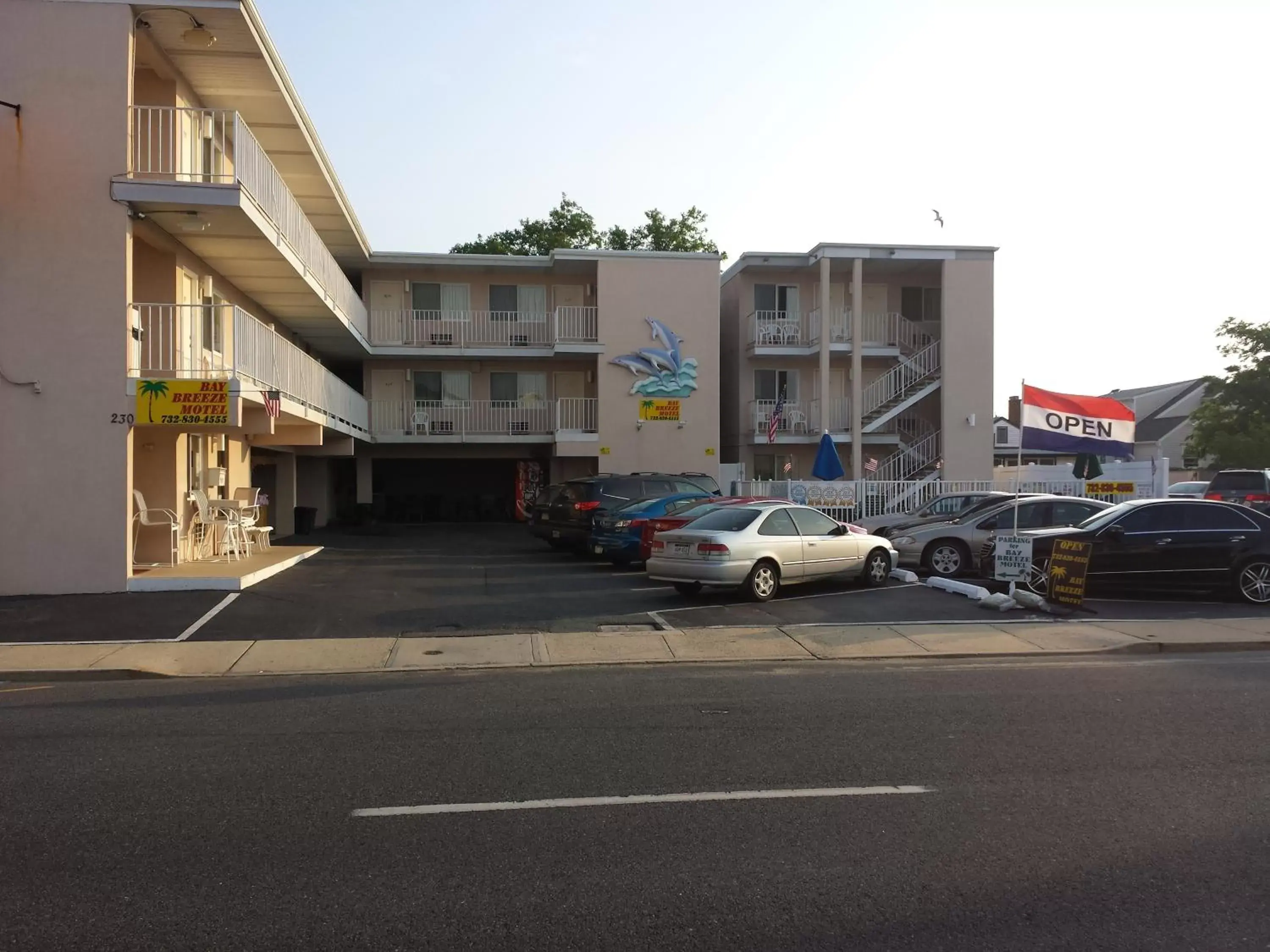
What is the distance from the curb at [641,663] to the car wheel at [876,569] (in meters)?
4.57

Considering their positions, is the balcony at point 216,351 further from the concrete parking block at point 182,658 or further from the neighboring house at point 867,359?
the neighboring house at point 867,359

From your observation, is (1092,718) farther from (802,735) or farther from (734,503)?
(734,503)

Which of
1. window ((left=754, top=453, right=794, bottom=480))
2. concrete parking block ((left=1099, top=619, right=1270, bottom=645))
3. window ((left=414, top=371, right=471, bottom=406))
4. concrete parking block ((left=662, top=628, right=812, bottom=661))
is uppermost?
window ((left=414, top=371, right=471, bottom=406))

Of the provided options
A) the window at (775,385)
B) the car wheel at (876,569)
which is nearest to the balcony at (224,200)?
the car wheel at (876,569)

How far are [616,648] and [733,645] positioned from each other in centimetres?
137

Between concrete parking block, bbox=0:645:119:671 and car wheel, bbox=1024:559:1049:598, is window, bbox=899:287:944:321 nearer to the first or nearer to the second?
car wheel, bbox=1024:559:1049:598

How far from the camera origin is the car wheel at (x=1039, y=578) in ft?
49.0

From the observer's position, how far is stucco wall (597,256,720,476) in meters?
30.4

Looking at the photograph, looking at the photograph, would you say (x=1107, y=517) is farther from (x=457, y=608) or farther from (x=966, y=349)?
(x=966, y=349)

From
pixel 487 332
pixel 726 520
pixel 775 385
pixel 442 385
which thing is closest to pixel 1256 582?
pixel 726 520

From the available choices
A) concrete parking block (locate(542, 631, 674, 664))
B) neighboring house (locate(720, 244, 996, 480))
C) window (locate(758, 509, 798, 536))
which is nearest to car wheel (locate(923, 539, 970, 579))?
window (locate(758, 509, 798, 536))

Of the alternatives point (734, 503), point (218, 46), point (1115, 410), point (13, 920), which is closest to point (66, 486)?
point (218, 46)

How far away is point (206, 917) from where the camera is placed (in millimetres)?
4375

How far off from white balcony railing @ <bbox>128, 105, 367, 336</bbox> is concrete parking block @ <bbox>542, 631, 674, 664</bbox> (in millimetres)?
8703
